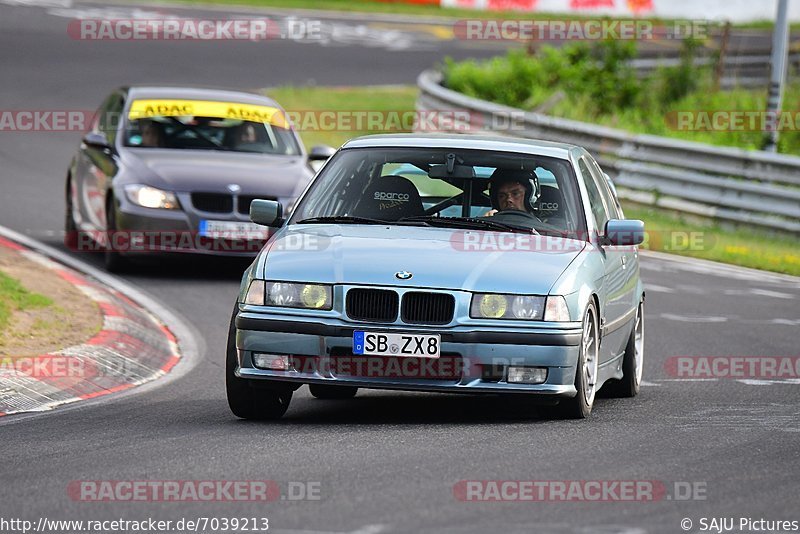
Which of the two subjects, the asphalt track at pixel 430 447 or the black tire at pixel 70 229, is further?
the black tire at pixel 70 229

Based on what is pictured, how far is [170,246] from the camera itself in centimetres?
1506

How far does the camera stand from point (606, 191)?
1077cm

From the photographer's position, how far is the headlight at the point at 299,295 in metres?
8.40

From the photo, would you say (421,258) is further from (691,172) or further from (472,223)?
(691,172)

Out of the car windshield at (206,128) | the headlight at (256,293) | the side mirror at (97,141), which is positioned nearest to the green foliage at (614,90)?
the car windshield at (206,128)

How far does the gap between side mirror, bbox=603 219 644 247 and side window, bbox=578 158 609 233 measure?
0.82 feet

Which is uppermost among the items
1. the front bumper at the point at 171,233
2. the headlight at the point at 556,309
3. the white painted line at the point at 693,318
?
the headlight at the point at 556,309

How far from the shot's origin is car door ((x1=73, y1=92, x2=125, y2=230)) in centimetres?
1572

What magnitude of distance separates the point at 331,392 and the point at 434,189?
4.55ft

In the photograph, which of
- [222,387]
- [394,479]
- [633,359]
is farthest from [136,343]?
[394,479]

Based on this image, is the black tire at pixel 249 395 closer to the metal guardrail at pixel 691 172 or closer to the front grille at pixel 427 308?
the front grille at pixel 427 308

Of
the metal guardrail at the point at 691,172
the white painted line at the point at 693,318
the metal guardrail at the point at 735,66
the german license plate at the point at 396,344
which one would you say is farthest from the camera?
the metal guardrail at the point at 735,66

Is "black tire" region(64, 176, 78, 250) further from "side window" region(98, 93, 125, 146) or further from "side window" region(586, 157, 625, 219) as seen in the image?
"side window" region(586, 157, 625, 219)

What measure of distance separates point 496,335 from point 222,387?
8.95 ft
